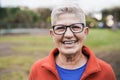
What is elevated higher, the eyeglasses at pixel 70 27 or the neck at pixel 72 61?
the eyeglasses at pixel 70 27

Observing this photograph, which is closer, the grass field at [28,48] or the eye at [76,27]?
the eye at [76,27]

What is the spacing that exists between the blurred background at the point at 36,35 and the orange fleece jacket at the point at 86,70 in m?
2.55

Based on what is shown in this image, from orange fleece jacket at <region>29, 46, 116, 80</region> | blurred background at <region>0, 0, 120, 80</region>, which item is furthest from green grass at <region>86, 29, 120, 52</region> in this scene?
orange fleece jacket at <region>29, 46, 116, 80</region>

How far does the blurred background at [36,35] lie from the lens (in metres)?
5.05

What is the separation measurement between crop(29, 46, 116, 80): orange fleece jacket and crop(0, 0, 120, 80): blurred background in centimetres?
255

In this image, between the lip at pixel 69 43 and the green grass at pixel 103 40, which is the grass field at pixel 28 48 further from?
the lip at pixel 69 43

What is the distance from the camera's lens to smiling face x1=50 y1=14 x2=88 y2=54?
6.22 ft

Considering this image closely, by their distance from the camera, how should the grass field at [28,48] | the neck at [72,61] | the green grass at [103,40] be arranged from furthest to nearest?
the green grass at [103,40] < the grass field at [28,48] < the neck at [72,61]

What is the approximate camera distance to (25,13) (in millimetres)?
5852

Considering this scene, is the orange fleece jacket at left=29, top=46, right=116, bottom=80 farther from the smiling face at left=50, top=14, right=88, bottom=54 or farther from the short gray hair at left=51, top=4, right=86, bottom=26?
the short gray hair at left=51, top=4, right=86, bottom=26

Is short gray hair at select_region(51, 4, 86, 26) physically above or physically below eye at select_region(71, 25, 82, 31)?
above

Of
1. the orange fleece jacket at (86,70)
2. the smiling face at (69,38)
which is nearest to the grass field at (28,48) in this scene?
the orange fleece jacket at (86,70)

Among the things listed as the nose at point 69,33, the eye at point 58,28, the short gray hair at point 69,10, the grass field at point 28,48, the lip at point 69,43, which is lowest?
the grass field at point 28,48

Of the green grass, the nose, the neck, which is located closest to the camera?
the nose
